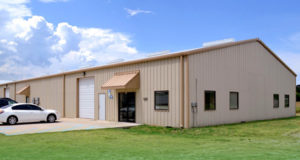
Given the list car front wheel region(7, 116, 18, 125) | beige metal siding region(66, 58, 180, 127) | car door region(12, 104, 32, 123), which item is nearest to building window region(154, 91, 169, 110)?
beige metal siding region(66, 58, 180, 127)

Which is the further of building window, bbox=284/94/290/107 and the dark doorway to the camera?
building window, bbox=284/94/290/107

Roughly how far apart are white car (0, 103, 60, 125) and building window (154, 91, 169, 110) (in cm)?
715

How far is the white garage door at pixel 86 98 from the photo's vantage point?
24.0m

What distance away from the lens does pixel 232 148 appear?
391 inches

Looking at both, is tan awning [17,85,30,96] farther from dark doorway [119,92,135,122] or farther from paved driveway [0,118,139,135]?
dark doorway [119,92,135,122]

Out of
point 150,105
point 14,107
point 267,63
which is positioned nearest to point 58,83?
point 14,107

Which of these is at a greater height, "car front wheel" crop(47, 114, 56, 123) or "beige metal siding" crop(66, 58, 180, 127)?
"beige metal siding" crop(66, 58, 180, 127)

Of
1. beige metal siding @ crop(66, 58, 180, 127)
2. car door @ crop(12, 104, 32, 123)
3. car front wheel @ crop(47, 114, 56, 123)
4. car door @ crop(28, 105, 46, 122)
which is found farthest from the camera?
car front wheel @ crop(47, 114, 56, 123)

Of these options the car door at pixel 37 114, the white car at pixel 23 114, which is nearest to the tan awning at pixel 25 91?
the white car at pixel 23 114

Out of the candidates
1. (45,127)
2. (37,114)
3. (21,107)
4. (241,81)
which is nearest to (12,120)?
(21,107)

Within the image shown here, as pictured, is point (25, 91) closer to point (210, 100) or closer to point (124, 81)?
point (124, 81)

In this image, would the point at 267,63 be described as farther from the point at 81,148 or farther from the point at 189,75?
the point at 81,148

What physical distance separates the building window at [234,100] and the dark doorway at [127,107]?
19.9 feet

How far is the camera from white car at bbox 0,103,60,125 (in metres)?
19.0
